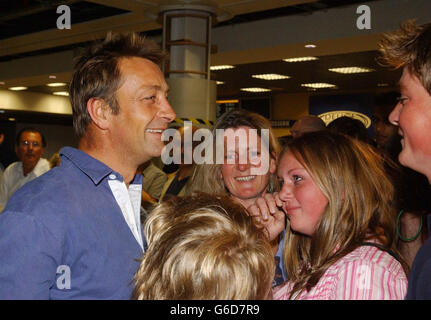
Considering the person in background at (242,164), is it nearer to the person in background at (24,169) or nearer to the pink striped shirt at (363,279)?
the pink striped shirt at (363,279)

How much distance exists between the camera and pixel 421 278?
3.92 ft

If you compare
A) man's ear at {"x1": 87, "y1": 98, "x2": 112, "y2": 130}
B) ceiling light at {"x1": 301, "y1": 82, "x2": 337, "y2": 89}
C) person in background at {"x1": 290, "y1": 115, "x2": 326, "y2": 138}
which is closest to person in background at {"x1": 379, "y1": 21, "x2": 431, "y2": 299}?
man's ear at {"x1": 87, "y1": 98, "x2": 112, "y2": 130}

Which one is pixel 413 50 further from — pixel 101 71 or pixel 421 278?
pixel 101 71

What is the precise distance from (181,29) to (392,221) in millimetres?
5127

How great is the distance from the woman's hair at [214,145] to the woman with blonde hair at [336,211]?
2.82 ft

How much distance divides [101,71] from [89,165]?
0.34 metres

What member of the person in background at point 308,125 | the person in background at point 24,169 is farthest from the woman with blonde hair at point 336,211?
the person in background at point 24,169

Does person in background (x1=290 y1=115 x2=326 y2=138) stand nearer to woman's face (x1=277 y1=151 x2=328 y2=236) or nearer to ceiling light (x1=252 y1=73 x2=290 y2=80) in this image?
woman's face (x1=277 y1=151 x2=328 y2=236)

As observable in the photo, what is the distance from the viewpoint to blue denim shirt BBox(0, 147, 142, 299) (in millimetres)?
1300

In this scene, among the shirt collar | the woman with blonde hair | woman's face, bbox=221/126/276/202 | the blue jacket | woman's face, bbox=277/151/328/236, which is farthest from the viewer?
woman's face, bbox=221/126/276/202

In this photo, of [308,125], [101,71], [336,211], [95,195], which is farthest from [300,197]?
[308,125]

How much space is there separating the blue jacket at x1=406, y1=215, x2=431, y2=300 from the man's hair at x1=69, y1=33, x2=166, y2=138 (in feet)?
3.34

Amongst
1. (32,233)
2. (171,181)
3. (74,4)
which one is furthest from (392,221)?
(74,4)

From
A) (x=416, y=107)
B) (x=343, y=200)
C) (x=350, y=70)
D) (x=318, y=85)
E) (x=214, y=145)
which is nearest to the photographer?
(x=416, y=107)
